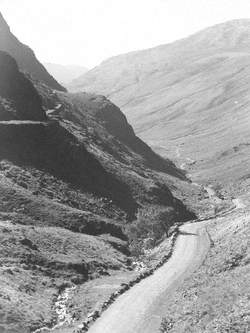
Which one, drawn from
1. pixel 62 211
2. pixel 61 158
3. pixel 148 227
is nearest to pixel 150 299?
pixel 62 211

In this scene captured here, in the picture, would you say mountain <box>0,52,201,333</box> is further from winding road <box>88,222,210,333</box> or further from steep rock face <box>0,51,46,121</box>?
winding road <box>88,222,210,333</box>

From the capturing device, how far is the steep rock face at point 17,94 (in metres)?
124

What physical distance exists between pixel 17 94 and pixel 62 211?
138 feet

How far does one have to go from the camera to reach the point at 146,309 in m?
53.7

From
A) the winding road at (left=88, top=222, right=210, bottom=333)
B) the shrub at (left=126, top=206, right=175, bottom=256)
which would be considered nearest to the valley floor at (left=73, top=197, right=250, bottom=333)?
the winding road at (left=88, top=222, right=210, bottom=333)

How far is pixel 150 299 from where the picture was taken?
56.9 m

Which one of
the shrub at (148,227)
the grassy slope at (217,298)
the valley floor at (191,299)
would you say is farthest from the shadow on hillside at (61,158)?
the grassy slope at (217,298)

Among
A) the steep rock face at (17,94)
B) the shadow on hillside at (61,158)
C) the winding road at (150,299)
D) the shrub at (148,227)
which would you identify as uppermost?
the steep rock face at (17,94)

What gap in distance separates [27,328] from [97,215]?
53.6m

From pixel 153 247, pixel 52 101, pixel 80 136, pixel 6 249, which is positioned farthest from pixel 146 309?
pixel 52 101

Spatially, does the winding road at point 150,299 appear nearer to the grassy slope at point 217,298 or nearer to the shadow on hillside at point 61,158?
the grassy slope at point 217,298

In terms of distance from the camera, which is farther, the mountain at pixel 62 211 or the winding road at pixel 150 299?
the mountain at pixel 62 211

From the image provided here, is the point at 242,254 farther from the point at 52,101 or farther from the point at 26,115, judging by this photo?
Result: the point at 52,101

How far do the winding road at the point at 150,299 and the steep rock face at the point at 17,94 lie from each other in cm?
5320
